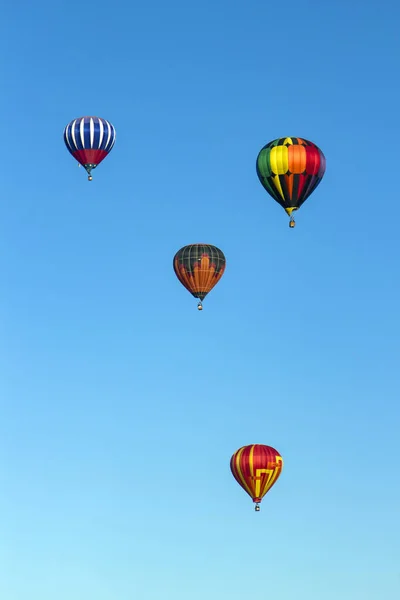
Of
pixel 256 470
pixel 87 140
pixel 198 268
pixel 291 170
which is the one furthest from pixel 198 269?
pixel 256 470

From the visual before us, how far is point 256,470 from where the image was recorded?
402ft

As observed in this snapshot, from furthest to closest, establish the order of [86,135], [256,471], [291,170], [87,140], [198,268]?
[87,140] → [86,135] → [198,268] → [256,471] → [291,170]

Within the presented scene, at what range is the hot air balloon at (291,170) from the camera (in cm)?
11925

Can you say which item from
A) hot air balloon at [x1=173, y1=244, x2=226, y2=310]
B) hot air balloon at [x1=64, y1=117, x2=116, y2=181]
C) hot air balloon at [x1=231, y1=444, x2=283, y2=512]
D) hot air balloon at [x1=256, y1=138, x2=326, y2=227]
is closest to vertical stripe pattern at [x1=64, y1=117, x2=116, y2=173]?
hot air balloon at [x1=64, y1=117, x2=116, y2=181]

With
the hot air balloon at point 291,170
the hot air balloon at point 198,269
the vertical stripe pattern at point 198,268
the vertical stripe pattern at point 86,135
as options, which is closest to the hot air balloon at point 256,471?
the hot air balloon at point 198,269

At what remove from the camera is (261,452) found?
123 metres

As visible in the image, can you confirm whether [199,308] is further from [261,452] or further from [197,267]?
[261,452]

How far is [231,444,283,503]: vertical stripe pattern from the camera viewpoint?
122438 mm

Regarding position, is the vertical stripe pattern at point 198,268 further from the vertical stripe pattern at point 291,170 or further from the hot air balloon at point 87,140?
the hot air balloon at point 87,140

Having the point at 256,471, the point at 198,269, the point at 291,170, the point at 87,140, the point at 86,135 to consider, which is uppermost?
the point at 86,135

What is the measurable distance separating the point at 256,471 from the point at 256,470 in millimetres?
72

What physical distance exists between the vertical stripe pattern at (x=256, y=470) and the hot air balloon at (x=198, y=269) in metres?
12.2

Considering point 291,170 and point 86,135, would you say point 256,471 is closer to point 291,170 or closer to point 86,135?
point 291,170

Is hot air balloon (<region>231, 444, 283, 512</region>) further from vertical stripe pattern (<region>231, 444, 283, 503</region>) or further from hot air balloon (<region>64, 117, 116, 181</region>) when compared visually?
hot air balloon (<region>64, 117, 116, 181</region>)
